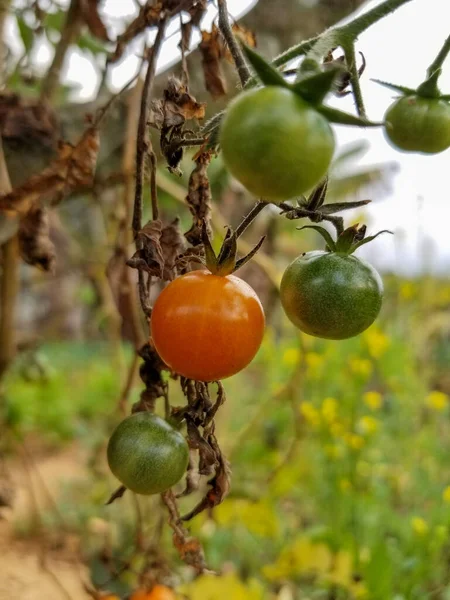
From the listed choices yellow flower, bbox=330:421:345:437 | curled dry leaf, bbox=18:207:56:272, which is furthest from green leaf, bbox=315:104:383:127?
yellow flower, bbox=330:421:345:437

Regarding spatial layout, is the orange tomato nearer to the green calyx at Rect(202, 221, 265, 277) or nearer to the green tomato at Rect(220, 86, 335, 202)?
the green calyx at Rect(202, 221, 265, 277)

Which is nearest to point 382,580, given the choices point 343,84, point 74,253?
point 343,84

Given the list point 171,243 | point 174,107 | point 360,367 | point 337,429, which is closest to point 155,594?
point 171,243

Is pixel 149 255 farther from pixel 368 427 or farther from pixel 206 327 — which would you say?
pixel 368 427

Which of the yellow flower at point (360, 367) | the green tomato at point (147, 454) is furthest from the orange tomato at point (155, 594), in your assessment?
the yellow flower at point (360, 367)

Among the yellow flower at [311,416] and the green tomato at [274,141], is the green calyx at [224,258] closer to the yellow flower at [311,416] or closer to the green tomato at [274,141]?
the green tomato at [274,141]

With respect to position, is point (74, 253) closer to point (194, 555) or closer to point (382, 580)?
point (382, 580)
